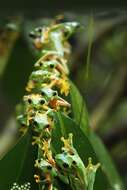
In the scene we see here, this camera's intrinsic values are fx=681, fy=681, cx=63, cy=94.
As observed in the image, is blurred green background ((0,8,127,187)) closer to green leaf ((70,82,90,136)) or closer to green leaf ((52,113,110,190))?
green leaf ((70,82,90,136))

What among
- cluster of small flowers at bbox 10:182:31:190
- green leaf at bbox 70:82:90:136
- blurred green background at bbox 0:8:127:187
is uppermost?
blurred green background at bbox 0:8:127:187

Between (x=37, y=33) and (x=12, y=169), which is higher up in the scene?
(x=37, y=33)

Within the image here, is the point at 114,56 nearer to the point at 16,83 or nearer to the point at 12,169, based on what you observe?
the point at 16,83

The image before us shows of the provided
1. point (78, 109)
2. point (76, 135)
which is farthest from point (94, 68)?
point (76, 135)

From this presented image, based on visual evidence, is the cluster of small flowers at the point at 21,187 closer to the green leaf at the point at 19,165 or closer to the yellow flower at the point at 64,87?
the green leaf at the point at 19,165

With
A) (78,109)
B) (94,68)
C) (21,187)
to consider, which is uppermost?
(94,68)

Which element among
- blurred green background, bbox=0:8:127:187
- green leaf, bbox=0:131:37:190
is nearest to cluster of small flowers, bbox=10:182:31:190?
green leaf, bbox=0:131:37:190

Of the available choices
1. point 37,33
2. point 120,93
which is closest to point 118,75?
point 120,93

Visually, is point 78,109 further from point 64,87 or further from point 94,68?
point 94,68
